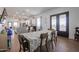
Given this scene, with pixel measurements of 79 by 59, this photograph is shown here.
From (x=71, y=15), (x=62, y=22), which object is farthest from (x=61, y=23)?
(x=71, y=15)

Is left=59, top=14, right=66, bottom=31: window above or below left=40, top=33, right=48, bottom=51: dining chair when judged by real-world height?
above

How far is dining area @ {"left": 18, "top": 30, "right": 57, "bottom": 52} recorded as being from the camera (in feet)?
6.26

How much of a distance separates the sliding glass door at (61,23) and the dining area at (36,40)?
0.12m

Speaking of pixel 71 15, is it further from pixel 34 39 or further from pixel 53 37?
pixel 34 39

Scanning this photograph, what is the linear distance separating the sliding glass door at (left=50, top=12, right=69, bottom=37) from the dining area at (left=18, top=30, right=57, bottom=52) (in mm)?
124

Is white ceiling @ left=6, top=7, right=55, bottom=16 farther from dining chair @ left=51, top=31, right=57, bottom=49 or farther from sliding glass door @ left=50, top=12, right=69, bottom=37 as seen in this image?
dining chair @ left=51, top=31, right=57, bottom=49

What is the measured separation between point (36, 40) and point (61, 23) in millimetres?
658

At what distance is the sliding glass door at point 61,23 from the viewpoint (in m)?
1.98

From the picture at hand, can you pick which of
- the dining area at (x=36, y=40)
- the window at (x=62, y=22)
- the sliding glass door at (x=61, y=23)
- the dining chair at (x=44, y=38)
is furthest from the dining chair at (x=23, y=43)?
the window at (x=62, y=22)

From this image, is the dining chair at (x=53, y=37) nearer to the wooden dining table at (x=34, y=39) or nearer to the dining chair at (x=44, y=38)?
the dining chair at (x=44, y=38)

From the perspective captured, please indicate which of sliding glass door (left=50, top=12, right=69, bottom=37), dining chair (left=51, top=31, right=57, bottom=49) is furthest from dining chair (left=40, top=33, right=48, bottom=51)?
sliding glass door (left=50, top=12, right=69, bottom=37)

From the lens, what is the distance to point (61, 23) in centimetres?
206

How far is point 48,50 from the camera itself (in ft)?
6.44
